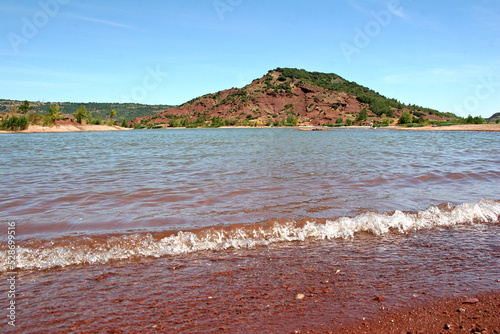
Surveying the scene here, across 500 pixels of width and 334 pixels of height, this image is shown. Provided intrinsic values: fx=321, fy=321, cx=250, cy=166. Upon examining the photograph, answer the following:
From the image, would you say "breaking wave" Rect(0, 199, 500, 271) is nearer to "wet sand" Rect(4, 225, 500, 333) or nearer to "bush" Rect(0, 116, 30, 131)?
"wet sand" Rect(4, 225, 500, 333)

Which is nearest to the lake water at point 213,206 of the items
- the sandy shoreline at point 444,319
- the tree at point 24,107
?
the sandy shoreline at point 444,319

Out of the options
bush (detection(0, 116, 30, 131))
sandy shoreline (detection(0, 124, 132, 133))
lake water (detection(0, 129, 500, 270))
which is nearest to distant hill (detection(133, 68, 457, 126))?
sandy shoreline (detection(0, 124, 132, 133))

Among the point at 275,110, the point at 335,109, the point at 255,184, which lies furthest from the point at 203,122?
the point at 255,184

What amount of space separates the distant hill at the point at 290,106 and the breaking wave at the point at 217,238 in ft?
375

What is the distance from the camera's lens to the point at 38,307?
3.56 meters

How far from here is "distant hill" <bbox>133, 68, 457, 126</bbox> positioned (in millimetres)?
132625

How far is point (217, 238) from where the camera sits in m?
5.74

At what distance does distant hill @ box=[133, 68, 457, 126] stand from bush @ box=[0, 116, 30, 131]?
227ft

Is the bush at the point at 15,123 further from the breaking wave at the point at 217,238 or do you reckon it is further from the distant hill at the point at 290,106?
the breaking wave at the point at 217,238

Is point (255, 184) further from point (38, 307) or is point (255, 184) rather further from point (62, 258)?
point (38, 307)

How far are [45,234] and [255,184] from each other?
5982mm

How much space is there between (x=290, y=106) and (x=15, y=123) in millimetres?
103068

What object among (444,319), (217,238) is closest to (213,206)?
(217,238)

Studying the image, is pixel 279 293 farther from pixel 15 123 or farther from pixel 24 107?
pixel 24 107
